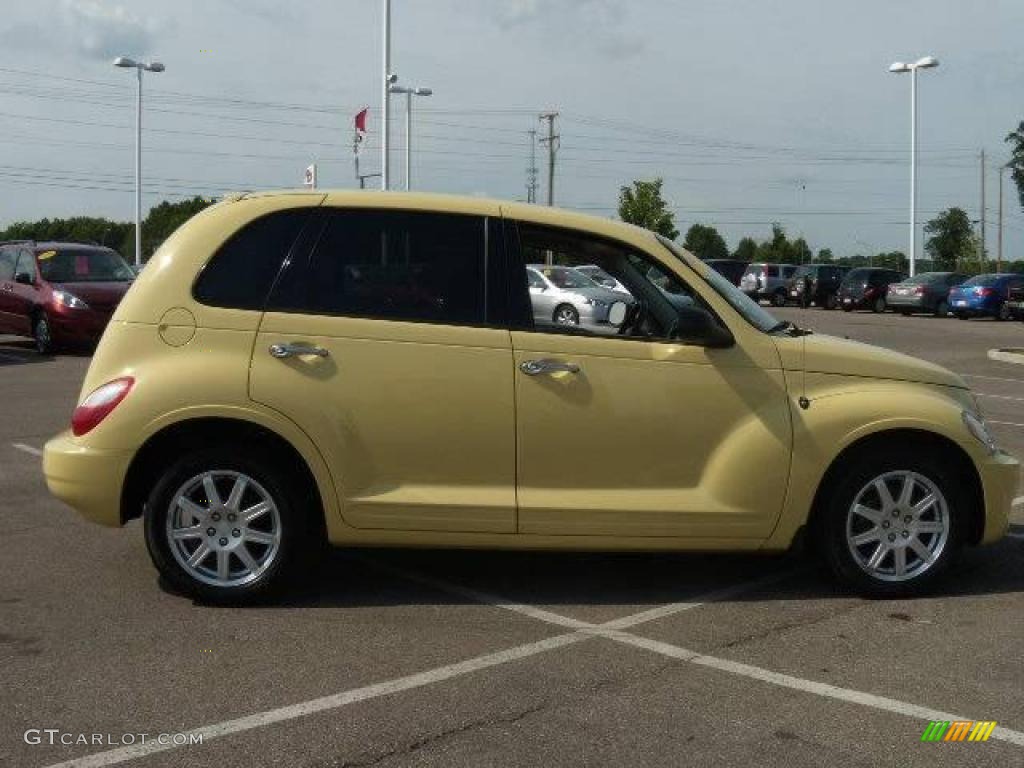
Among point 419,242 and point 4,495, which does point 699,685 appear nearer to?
point 419,242

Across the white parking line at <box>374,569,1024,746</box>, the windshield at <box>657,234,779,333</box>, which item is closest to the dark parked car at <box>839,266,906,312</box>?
the windshield at <box>657,234,779,333</box>

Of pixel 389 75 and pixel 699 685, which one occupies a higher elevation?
pixel 389 75

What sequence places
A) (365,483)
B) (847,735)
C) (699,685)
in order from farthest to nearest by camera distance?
(365,483) → (699,685) → (847,735)

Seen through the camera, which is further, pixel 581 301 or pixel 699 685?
pixel 581 301

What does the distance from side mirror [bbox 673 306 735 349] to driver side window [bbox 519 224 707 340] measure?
15mm

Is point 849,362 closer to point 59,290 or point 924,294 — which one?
point 59,290

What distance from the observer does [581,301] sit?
5961 millimetres

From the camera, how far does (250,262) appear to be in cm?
554

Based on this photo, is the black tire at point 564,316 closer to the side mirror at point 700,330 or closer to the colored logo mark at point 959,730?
the side mirror at point 700,330

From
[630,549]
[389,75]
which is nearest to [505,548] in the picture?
[630,549]

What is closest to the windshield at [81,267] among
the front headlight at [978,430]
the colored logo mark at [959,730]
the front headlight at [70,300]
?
the front headlight at [70,300]

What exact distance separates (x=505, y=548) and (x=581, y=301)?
4.17ft

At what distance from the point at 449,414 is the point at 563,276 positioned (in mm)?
1134

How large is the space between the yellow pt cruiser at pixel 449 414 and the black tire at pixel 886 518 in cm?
1
